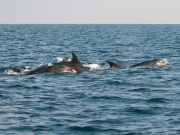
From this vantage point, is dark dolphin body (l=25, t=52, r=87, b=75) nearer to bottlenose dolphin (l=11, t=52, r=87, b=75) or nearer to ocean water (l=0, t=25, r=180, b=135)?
bottlenose dolphin (l=11, t=52, r=87, b=75)

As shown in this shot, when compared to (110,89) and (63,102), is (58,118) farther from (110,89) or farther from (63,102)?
(110,89)

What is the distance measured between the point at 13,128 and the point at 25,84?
335 inches

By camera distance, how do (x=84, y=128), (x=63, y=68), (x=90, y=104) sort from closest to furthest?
(x=84, y=128) → (x=90, y=104) → (x=63, y=68)

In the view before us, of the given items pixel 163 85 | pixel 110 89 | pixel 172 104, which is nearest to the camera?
pixel 172 104

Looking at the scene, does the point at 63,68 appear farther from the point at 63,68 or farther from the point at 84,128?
the point at 84,128

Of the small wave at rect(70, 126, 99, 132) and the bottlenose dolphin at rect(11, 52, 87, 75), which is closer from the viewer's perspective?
the small wave at rect(70, 126, 99, 132)

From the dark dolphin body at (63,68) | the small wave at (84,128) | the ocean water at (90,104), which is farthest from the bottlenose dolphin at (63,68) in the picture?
the small wave at (84,128)

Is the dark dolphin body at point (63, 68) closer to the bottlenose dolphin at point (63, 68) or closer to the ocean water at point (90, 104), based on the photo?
the bottlenose dolphin at point (63, 68)

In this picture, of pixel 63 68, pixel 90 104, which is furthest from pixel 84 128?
pixel 63 68

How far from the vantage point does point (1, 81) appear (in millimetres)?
23094

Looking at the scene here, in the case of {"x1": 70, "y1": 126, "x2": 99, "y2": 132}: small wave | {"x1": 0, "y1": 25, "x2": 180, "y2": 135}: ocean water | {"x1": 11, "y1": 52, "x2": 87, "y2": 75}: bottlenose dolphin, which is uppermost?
{"x1": 11, "y1": 52, "x2": 87, "y2": 75}: bottlenose dolphin

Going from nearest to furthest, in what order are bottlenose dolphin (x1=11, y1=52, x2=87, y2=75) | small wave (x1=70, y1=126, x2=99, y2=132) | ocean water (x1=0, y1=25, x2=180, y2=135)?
→ small wave (x1=70, y1=126, x2=99, y2=132), ocean water (x1=0, y1=25, x2=180, y2=135), bottlenose dolphin (x1=11, y1=52, x2=87, y2=75)

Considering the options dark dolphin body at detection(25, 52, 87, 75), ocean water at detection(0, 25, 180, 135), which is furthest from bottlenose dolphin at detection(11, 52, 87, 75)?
ocean water at detection(0, 25, 180, 135)

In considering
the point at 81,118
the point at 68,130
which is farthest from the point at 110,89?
the point at 68,130
